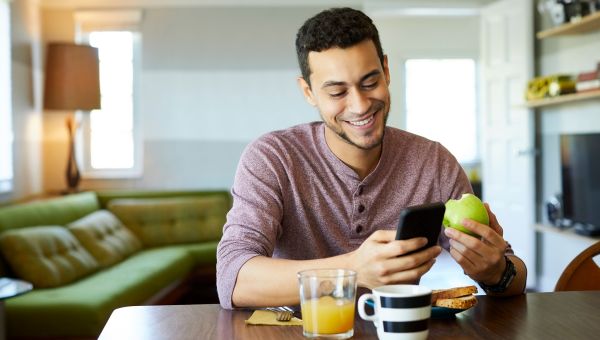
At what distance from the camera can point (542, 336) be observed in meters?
1.18

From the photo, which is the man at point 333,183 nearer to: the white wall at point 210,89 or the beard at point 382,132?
the beard at point 382,132

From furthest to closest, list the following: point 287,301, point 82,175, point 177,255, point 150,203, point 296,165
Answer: point 82,175 → point 150,203 → point 177,255 → point 296,165 → point 287,301

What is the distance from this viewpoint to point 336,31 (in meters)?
Result: 1.62

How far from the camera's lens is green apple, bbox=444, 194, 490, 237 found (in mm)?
1362

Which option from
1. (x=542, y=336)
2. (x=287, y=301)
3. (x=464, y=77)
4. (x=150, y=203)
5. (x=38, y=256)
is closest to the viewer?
(x=542, y=336)

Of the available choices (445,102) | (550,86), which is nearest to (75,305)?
(550,86)

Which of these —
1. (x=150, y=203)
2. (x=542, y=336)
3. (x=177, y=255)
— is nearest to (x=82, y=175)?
(x=150, y=203)

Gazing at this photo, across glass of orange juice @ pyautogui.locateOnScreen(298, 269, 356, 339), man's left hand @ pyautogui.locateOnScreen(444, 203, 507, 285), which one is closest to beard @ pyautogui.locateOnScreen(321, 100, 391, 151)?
man's left hand @ pyautogui.locateOnScreen(444, 203, 507, 285)

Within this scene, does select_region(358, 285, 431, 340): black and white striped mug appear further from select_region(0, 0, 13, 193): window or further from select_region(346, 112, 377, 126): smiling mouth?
select_region(0, 0, 13, 193): window

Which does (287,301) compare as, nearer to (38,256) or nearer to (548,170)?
(38,256)

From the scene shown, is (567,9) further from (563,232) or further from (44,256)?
(44,256)

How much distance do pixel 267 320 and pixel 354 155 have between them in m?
0.57

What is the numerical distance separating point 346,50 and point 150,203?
4.10 metres

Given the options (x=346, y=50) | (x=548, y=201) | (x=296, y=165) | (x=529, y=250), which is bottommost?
(x=529, y=250)
